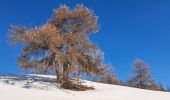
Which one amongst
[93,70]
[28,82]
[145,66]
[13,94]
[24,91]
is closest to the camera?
[13,94]

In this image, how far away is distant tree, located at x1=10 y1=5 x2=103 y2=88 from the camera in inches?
1238

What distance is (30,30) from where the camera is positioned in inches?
1275

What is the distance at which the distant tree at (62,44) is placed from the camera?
31453 millimetres

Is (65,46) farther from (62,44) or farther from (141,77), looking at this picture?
(141,77)

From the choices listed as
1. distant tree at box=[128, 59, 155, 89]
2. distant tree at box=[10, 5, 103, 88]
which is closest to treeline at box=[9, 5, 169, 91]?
distant tree at box=[10, 5, 103, 88]

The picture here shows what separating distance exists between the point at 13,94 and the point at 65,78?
9011 millimetres

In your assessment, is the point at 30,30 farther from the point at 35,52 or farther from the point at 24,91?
the point at 24,91

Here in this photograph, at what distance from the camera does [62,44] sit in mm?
32844

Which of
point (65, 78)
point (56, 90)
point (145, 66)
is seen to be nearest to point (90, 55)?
point (65, 78)

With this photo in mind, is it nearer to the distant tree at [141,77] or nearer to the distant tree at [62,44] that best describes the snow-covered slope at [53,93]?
the distant tree at [62,44]

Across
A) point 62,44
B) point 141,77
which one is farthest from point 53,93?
point 141,77

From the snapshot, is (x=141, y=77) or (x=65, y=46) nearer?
(x=65, y=46)

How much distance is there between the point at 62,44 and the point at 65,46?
0.42m

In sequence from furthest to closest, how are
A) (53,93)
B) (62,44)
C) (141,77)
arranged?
1. (141,77)
2. (62,44)
3. (53,93)
